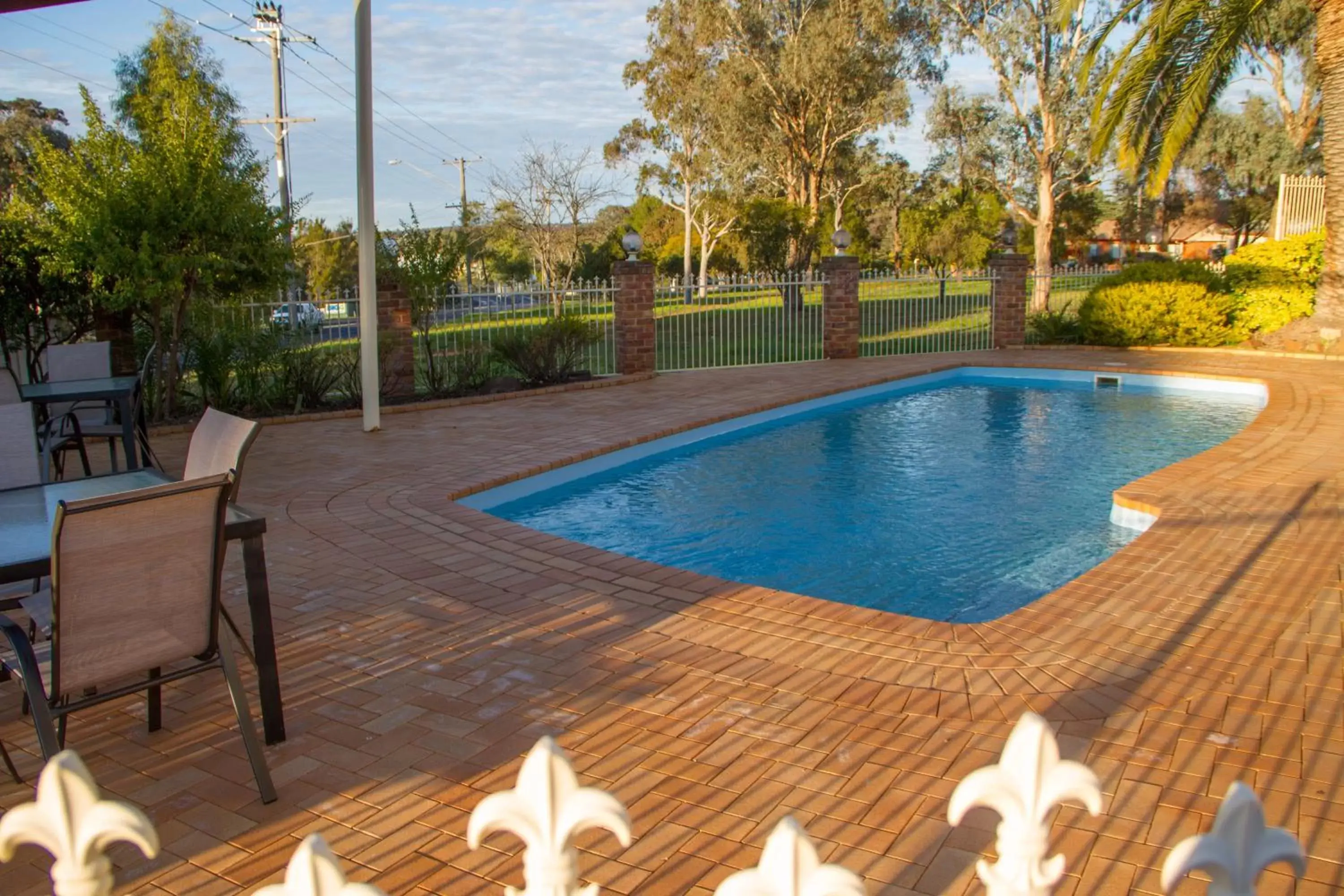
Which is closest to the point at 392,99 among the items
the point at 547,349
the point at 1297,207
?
the point at 547,349

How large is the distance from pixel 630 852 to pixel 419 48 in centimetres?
1940

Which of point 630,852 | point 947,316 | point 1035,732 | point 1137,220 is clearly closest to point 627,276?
point 630,852

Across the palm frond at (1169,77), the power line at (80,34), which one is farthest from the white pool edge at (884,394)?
the power line at (80,34)

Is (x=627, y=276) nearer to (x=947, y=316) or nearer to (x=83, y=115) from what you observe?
(x=83, y=115)

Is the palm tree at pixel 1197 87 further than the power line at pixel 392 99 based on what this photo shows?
No

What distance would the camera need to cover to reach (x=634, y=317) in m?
13.0

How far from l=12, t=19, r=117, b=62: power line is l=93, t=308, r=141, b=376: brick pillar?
9.18 meters

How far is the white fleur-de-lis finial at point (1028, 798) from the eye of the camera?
47.6 inches

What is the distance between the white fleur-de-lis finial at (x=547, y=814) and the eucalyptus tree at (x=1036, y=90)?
2401 centimetres

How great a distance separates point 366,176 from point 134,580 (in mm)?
6365

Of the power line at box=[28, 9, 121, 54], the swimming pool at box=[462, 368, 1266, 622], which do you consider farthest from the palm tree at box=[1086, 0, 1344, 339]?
the power line at box=[28, 9, 121, 54]

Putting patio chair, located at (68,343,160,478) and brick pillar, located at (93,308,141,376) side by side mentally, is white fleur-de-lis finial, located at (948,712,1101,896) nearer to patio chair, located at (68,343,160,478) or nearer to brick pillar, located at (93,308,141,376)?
patio chair, located at (68,343,160,478)

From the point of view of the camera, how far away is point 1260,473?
6.55 metres

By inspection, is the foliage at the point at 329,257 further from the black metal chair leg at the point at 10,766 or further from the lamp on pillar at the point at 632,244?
the black metal chair leg at the point at 10,766
